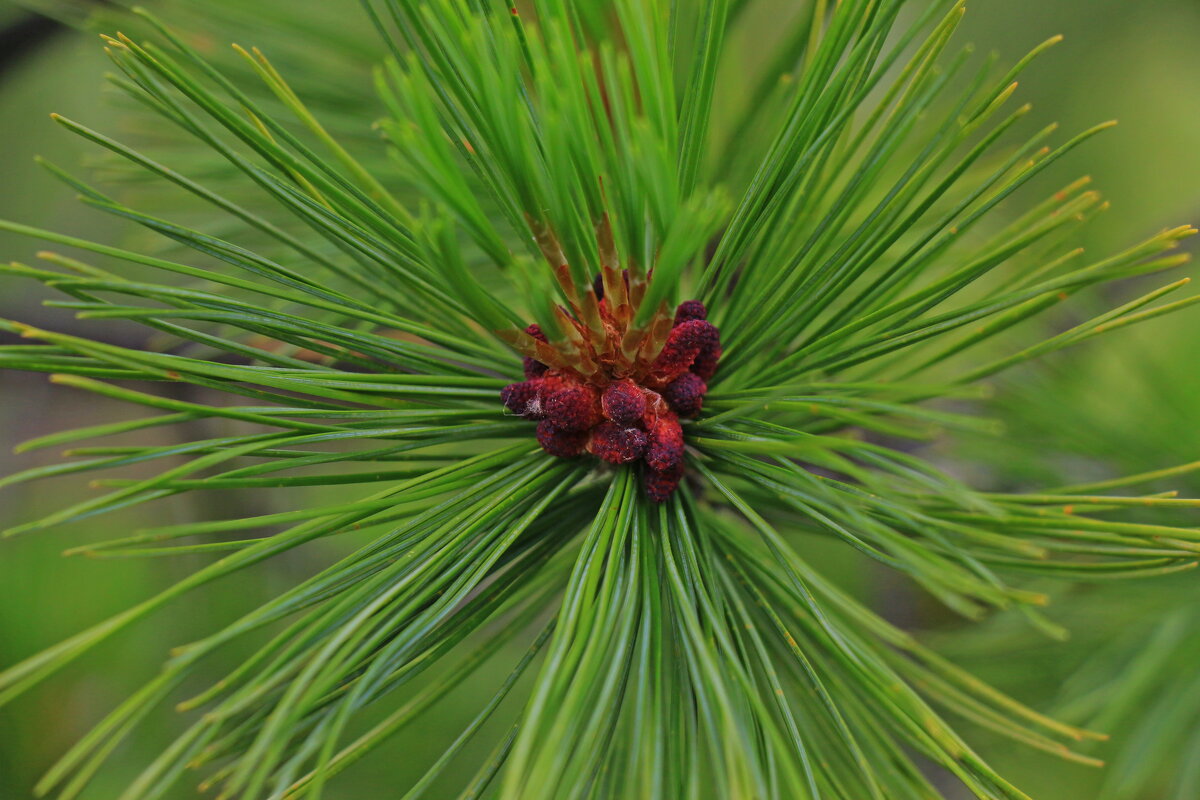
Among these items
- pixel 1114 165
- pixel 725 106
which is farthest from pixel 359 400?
pixel 1114 165

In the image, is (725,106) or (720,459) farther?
(725,106)

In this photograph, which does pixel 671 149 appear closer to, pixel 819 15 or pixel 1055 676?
pixel 819 15

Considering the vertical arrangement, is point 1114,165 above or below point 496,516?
above
